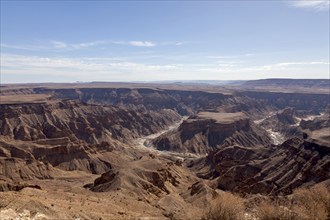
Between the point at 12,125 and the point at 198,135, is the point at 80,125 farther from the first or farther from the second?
the point at 198,135

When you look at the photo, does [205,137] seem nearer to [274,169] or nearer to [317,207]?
[274,169]

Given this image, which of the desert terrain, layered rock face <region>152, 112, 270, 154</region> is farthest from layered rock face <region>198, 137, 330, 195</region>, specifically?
layered rock face <region>152, 112, 270, 154</region>

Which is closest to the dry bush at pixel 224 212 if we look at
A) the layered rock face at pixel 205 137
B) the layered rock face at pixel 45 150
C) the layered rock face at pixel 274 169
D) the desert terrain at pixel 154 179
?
the desert terrain at pixel 154 179

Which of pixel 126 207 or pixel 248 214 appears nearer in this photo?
pixel 248 214

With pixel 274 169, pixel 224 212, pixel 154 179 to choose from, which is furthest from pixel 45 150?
pixel 224 212

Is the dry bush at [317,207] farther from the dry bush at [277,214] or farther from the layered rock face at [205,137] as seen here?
the layered rock face at [205,137]

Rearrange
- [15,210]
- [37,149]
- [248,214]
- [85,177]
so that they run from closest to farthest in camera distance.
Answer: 1. [15,210]
2. [248,214]
3. [85,177]
4. [37,149]

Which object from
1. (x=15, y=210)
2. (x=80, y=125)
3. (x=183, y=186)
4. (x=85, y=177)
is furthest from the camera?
(x=80, y=125)

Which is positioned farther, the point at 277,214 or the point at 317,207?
the point at 317,207

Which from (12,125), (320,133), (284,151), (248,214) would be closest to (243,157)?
(284,151)

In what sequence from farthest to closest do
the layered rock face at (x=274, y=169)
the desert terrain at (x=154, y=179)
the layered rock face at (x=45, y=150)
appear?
→ the layered rock face at (x=45, y=150)
the layered rock face at (x=274, y=169)
the desert terrain at (x=154, y=179)

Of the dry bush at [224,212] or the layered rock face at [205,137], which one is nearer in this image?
the dry bush at [224,212]
